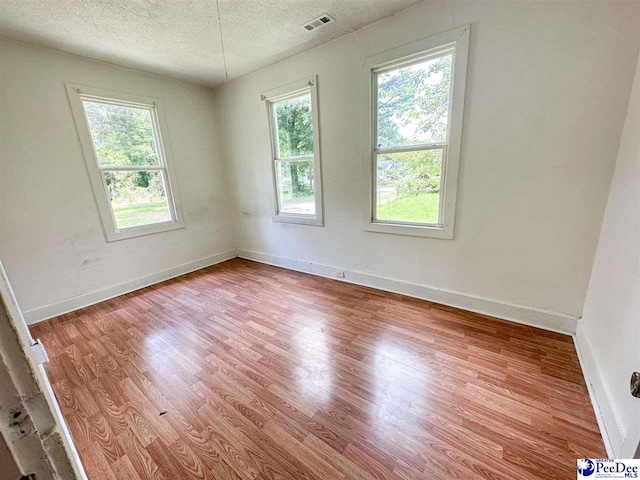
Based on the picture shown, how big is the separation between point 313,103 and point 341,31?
2.21 ft

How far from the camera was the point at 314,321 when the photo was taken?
232cm

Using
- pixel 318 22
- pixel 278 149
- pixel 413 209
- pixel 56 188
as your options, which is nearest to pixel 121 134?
pixel 56 188

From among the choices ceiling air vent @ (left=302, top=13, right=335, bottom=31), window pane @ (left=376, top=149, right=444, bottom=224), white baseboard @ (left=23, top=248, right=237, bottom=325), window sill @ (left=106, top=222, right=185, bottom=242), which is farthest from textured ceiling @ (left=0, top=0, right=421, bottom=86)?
white baseboard @ (left=23, top=248, right=237, bottom=325)

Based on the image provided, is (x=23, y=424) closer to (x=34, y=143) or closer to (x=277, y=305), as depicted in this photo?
(x=277, y=305)

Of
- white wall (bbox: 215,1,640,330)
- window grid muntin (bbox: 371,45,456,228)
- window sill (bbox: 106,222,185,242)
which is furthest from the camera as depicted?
window sill (bbox: 106,222,185,242)

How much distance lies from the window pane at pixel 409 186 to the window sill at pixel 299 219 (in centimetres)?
78

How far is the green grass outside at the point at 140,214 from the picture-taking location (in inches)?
119

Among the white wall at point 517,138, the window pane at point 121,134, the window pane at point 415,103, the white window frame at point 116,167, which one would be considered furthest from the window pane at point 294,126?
the window pane at point 121,134

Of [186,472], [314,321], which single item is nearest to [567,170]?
[314,321]

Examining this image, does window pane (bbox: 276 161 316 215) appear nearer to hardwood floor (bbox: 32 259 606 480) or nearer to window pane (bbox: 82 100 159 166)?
hardwood floor (bbox: 32 259 606 480)

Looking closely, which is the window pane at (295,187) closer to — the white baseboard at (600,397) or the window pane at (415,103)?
the window pane at (415,103)

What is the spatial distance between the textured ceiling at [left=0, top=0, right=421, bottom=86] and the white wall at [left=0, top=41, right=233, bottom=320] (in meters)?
0.23

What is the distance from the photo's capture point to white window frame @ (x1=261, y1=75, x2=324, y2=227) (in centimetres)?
285

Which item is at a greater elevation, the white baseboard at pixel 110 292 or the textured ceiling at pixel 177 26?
the textured ceiling at pixel 177 26
